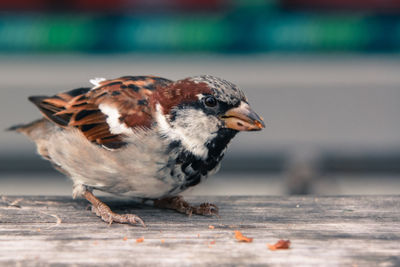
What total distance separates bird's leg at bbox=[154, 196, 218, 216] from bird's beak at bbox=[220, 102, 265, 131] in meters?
0.34

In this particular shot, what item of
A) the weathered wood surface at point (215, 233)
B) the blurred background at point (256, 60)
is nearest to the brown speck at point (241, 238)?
the weathered wood surface at point (215, 233)

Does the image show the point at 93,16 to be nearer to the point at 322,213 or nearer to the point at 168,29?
the point at 168,29

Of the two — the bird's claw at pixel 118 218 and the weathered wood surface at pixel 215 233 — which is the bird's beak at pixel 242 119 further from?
the bird's claw at pixel 118 218

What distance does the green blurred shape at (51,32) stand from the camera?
6.59 m

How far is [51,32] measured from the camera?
6.64 metres

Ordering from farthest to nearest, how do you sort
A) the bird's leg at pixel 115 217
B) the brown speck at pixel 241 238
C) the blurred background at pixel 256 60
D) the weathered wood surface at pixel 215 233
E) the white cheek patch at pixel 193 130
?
1. the blurred background at pixel 256 60
2. the white cheek patch at pixel 193 130
3. the bird's leg at pixel 115 217
4. the brown speck at pixel 241 238
5. the weathered wood surface at pixel 215 233

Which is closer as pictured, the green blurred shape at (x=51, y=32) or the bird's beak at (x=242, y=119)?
the bird's beak at (x=242, y=119)

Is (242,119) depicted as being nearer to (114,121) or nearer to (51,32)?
(114,121)

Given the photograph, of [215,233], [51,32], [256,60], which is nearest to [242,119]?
[215,233]

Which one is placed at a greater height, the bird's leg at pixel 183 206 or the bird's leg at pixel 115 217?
the bird's leg at pixel 183 206

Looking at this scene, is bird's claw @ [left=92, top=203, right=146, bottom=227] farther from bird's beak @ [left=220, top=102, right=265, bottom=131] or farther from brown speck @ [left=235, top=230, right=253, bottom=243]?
bird's beak @ [left=220, top=102, right=265, bottom=131]

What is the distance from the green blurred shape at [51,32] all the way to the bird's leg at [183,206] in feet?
14.0

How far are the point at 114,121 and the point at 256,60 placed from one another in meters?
4.17

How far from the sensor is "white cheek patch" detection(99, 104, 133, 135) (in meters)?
2.52
